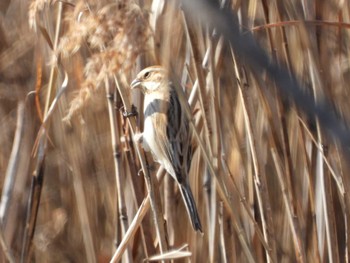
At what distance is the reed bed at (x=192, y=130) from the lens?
1.44 metres

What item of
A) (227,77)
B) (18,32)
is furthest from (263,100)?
(18,32)

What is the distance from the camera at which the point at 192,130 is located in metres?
1.66

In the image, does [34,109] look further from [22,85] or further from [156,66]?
[156,66]

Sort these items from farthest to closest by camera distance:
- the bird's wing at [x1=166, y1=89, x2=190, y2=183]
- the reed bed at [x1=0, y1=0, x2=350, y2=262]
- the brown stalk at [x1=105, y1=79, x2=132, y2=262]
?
the bird's wing at [x1=166, y1=89, x2=190, y2=183] → the brown stalk at [x1=105, y1=79, x2=132, y2=262] → the reed bed at [x1=0, y1=0, x2=350, y2=262]

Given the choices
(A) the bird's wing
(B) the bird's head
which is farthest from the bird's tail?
(B) the bird's head

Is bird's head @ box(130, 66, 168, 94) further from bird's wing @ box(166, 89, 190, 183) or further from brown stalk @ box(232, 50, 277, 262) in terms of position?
brown stalk @ box(232, 50, 277, 262)

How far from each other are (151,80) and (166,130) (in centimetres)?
18

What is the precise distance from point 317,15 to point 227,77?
1.13ft

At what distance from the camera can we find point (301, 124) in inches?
72.1

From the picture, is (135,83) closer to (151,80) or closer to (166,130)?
(151,80)

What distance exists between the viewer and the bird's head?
1678 millimetres

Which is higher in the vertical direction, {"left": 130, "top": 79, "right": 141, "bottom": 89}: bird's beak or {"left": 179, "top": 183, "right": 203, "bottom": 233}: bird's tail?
{"left": 130, "top": 79, "right": 141, "bottom": 89}: bird's beak

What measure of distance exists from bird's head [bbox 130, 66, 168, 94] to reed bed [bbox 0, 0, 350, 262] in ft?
0.11

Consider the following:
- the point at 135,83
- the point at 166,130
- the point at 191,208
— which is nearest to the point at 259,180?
the point at 191,208
